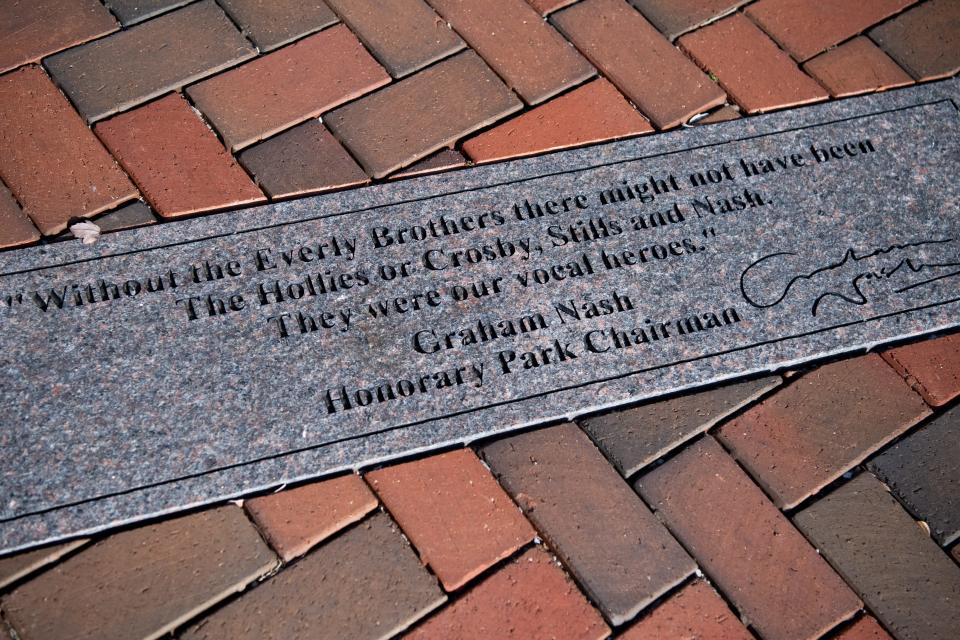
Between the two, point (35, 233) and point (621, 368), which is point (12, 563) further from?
point (621, 368)

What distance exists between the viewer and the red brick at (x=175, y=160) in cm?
178

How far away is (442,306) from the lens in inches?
66.3

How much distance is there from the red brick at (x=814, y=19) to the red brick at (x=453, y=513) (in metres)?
1.36

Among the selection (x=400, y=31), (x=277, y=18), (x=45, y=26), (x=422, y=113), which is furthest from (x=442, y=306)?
(x=45, y=26)

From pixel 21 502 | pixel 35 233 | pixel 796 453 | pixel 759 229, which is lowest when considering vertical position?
pixel 796 453

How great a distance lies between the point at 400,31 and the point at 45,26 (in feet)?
2.69

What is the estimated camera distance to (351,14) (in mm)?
2076

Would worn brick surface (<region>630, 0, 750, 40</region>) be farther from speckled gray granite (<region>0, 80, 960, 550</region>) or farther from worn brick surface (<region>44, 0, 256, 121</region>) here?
worn brick surface (<region>44, 0, 256, 121</region>)

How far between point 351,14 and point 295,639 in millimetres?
1432

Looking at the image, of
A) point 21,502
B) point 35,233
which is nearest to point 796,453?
point 21,502

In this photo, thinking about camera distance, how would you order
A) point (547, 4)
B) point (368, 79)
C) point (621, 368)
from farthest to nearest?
1. point (547, 4)
2. point (368, 79)
3. point (621, 368)

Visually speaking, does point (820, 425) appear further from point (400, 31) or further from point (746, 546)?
point (400, 31)

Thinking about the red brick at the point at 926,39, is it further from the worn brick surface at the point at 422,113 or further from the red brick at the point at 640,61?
the worn brick surface at the point at 422,113
